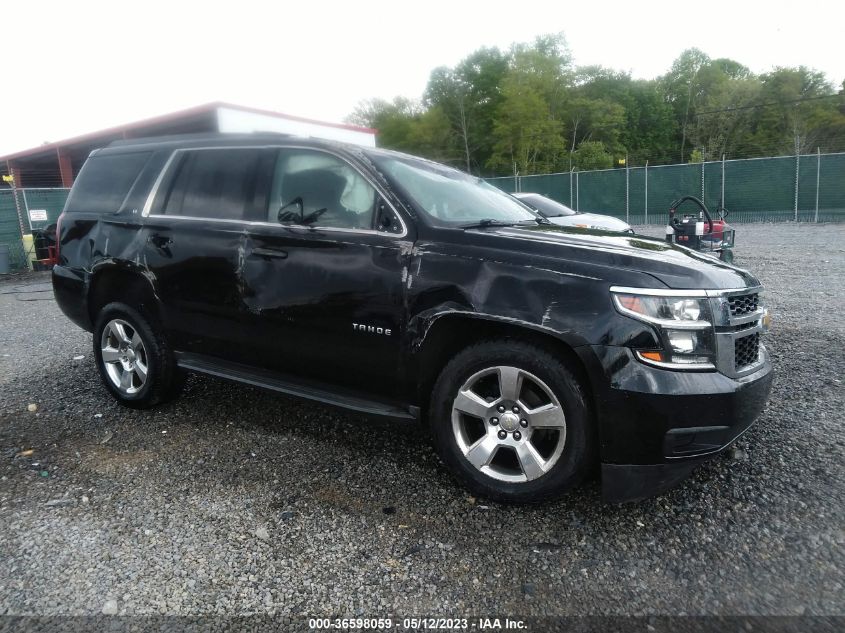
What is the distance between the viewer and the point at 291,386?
3.54 metres

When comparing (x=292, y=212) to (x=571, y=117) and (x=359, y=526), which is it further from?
(x=571, y=117)

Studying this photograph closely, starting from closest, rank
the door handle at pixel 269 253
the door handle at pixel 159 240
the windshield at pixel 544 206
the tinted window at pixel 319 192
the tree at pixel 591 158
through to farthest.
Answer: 1. the tinted window at pixel 319 192
2. the door handle at pixel 269 253
3. the door handle at pixel 159 240
4. the windshield at pixel 544 206
5. the tree at pixel 591 158

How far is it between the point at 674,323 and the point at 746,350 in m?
0.51

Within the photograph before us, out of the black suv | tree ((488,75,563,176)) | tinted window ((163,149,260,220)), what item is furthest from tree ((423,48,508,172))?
Result: the black suv

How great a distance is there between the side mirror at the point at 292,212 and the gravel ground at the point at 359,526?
4.43 feet

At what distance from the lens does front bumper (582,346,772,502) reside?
2527mm

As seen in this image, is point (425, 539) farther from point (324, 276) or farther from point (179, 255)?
point (179, 255)

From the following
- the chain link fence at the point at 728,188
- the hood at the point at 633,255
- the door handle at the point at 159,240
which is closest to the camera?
the hood at the point at 633,255

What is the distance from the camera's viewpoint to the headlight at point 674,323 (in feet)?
8.37

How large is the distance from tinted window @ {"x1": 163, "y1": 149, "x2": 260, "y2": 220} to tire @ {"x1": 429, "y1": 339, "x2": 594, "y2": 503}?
178 centimetres

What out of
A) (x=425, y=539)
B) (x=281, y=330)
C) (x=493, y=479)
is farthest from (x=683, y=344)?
(x=281, y=330)

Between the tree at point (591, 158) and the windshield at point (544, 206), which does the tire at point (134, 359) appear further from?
the tree at point (591, 158)

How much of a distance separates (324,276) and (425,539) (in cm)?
146

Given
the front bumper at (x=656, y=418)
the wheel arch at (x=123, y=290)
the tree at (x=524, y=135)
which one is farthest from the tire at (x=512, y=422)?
the tree at (x=524, y=135)
